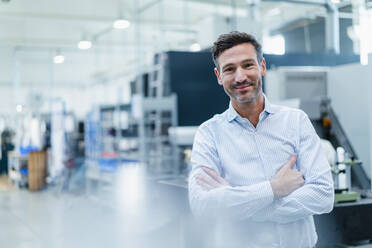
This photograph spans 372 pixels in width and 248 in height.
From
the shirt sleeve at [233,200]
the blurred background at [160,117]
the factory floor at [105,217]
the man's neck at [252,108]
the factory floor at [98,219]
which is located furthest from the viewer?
the factory floor at [98,219]

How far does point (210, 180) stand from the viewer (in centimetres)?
128

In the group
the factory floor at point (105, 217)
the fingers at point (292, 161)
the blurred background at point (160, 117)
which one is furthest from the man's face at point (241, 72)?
the factory floor at point (105, 217)

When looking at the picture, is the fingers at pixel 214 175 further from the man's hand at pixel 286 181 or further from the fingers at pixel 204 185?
the man's hand at pixel 286 181

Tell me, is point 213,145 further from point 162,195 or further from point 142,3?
point 142,3

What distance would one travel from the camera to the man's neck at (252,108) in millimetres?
1352

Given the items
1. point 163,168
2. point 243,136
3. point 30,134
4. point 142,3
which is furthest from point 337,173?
point 30,134

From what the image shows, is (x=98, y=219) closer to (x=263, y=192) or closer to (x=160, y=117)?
(x=160, y=117)

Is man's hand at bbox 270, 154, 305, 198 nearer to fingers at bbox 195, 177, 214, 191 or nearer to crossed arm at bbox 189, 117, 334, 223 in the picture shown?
crossed arm at bbox 189, 117, 334, 223

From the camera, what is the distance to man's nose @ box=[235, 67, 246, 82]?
1.28 m

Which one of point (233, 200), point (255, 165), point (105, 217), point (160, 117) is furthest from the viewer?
point (160, 117)

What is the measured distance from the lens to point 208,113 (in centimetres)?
396

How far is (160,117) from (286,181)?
3.69 meters

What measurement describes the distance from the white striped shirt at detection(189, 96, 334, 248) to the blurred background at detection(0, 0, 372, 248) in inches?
18.3

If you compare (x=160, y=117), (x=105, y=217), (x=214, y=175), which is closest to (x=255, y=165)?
(x=214, y=175)
